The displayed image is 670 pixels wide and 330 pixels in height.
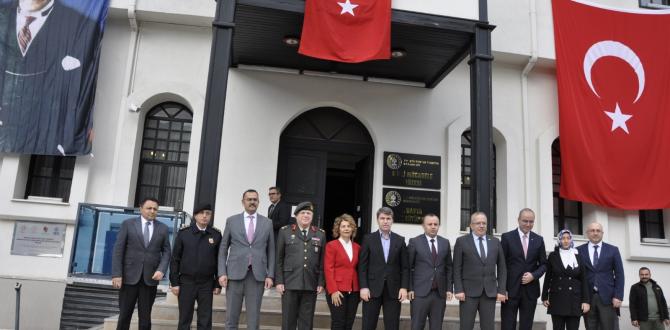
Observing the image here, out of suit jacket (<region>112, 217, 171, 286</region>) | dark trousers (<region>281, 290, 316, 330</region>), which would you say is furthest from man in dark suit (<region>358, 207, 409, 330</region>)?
suit jacket (<region>112, 217, 171, 286</region>)

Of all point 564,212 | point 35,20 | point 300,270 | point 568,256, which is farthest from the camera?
point 564,212

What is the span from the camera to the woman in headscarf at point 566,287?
700 cm

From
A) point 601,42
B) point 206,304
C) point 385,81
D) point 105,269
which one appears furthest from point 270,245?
point 601,42

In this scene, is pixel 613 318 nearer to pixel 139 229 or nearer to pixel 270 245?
pixel 270 245

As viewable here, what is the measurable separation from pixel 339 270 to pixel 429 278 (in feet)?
3.76

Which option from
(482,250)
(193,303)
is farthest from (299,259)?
(482,250)

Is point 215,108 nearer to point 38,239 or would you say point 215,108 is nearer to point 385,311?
point 385,311

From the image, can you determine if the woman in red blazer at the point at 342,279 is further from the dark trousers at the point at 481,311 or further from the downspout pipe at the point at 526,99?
the downspout pipe at the point at 526,99

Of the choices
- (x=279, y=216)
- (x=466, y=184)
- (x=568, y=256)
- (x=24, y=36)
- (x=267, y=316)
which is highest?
(x=24, y=36)

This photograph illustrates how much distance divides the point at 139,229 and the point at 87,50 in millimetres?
5565

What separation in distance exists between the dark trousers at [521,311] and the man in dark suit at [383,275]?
1.58 metres

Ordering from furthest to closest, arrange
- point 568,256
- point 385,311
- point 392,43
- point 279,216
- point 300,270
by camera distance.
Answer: point 392,43, point 279,216, point 568,256, point 385,311, point 300,270

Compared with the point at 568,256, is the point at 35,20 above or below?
above

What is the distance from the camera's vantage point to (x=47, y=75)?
10.2 meters
